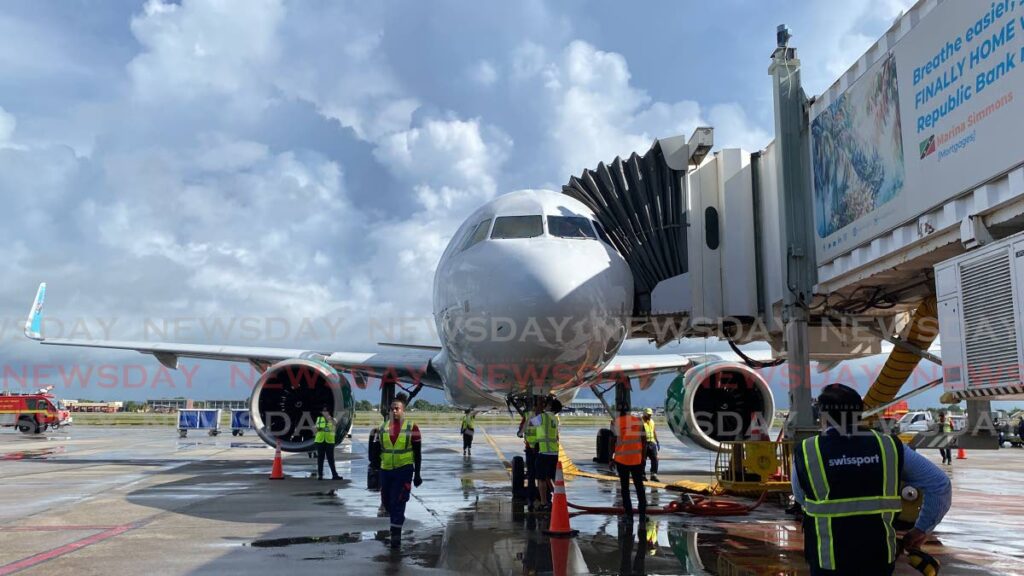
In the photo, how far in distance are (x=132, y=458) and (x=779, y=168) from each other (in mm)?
16216

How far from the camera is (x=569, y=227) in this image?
925cm

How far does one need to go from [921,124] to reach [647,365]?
9.20m

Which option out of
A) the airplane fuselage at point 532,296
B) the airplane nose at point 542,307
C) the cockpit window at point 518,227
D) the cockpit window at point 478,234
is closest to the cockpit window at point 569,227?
the airplane fuselage at point 532,296

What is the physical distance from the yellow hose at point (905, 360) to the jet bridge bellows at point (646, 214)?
9.23 feet

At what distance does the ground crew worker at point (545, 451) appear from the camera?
8.70 m

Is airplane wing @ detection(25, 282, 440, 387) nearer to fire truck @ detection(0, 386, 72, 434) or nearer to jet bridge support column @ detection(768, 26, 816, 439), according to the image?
jet bridge support column @ detection(768, 26, 816, 439)

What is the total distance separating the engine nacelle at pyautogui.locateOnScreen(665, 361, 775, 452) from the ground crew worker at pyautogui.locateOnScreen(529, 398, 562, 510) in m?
3.54

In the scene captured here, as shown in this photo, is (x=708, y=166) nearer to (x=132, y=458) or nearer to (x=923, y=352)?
(x=923, y=352)

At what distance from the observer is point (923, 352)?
27.5 ft

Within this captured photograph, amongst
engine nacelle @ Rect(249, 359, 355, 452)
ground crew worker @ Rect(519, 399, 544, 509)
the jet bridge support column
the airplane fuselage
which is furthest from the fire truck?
the jet bridge support column

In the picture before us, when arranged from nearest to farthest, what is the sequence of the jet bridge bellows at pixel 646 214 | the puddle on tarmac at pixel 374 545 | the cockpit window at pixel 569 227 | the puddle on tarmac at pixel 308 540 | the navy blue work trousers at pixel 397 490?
the puddle on tarmac at pixel 374 545, the puddle on tarmac at pixel 308 540, the navy blue work trousers at pixel 397 490, the cockpit window at pixel 569 227, the jet bridge bellows at pixel 646 214

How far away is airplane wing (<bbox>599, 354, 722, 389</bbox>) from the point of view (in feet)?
48.6

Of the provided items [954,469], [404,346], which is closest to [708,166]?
[404,346]

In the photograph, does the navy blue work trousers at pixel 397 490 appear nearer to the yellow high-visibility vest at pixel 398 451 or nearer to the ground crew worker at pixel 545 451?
the yellow high-visibility vest at pixel 398 451
